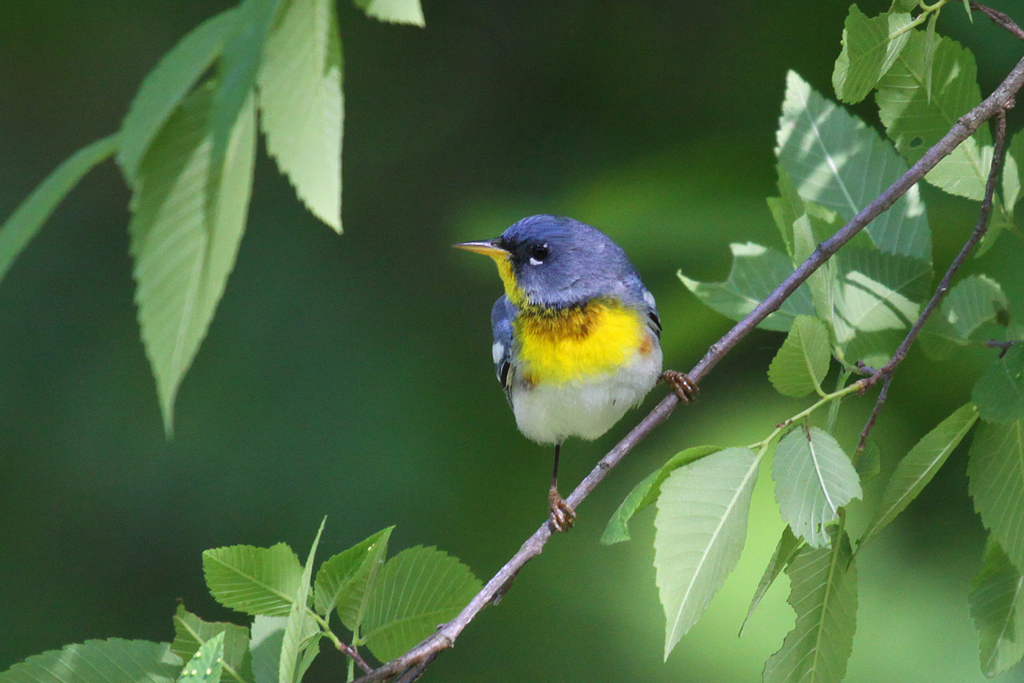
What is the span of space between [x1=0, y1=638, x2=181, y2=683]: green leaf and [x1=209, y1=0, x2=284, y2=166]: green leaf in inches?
19.3

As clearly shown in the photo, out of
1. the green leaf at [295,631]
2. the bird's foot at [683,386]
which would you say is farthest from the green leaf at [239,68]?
the bird's foot at [683,386]

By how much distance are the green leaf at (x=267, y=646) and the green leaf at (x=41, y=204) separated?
0.45m

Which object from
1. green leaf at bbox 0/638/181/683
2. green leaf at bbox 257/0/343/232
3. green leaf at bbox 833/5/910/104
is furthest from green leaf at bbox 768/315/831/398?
green leaf at bbox 0/638/181/683

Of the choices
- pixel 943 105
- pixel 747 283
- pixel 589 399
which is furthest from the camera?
pixel 589 399

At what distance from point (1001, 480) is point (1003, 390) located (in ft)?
0.25

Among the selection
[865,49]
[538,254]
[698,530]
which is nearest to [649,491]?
[698,530]

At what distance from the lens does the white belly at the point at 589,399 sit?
111 centimetres

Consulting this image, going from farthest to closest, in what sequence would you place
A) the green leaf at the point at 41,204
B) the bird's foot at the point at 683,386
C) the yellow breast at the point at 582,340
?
the yellow breast at the point at 582,340 → the bird's foot at the point at 683,386 → the green leaf at the point at 41,204

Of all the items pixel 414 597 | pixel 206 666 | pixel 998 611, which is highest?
pixel 206 666

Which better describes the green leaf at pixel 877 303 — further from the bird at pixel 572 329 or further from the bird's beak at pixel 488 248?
the bird's beak at pixel 488 248

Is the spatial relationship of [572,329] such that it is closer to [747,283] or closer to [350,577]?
[747,283]

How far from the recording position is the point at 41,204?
354mm

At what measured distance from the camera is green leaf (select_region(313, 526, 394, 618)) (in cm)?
71

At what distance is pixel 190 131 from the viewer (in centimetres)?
39
